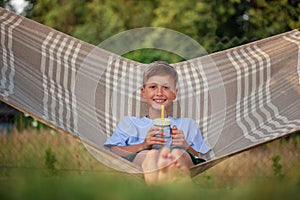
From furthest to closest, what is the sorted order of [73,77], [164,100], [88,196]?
[73,77]
[164,100]
[88,196]

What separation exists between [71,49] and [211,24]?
121 inches

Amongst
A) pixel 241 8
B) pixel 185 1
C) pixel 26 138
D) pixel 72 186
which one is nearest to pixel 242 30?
pixel 241 8

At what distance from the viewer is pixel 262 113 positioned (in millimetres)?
2877

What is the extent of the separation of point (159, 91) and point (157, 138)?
351 millimetres

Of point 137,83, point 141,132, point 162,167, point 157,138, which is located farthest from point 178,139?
point 137,83

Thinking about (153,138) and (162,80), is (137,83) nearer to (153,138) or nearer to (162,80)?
(162,80)

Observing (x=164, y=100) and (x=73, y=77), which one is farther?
(x=73, y=77)

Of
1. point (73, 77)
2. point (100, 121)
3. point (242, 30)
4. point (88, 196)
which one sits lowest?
point (88, 196)

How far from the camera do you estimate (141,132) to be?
2.65 metres

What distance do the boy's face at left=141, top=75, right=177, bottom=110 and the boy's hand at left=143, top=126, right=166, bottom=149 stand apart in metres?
0.30

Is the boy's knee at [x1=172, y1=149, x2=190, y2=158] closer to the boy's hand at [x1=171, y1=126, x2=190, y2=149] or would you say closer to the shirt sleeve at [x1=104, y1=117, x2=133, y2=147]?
the boy's hand at [x1=171, y1=126, x2=190, y2=149]

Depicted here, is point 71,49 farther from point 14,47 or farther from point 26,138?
point 26,138

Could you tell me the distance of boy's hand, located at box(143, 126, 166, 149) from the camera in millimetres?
2430

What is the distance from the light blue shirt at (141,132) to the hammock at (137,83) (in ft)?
0.22
